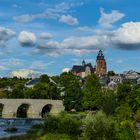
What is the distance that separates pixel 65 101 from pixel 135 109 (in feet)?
113

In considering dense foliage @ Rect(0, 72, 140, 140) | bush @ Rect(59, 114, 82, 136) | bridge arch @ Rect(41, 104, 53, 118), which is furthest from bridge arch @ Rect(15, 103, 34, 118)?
bush @ Rect(59, 114, 82, 136)

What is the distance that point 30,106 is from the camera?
5404 inches

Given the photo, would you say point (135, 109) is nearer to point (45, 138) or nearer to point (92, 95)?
point (92, 95)

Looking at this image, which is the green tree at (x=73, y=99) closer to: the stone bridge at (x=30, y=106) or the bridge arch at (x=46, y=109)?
the stone bridge at (x=30, y=106)

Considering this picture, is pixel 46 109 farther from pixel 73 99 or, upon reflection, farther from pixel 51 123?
pixel 51 123

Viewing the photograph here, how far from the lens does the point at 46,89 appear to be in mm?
154250

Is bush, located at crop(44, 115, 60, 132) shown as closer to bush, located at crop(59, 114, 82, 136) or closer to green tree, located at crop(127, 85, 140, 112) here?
bush, located at crop(59, 114, 82, 136)

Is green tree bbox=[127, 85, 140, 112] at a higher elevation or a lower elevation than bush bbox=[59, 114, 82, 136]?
higher

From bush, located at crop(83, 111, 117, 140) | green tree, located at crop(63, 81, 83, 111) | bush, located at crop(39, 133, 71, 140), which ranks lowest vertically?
bush, located at crop(39, 133, 71, 140)

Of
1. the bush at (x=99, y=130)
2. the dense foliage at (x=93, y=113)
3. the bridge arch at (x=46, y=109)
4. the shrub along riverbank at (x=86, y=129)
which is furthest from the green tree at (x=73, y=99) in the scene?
the bush at (x=99, y=130)

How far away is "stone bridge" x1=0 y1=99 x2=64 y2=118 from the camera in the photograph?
133 m

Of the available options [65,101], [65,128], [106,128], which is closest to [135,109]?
[65,101]

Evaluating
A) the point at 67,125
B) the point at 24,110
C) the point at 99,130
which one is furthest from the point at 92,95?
the point at 99,130

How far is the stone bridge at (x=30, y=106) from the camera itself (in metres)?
133
